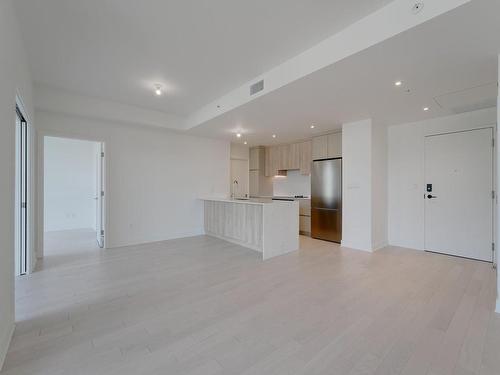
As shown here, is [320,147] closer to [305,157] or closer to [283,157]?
[305,157]

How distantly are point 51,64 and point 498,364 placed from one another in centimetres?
545

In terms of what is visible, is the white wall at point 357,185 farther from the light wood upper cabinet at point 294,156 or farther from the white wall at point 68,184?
the white wall at point 68,184

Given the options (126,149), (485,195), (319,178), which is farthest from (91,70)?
(485,195)

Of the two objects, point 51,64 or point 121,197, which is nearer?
point 51,64

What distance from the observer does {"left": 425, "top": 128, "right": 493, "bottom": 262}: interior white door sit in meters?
3.86

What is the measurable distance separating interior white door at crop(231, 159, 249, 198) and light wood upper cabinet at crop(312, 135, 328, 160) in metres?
2.65

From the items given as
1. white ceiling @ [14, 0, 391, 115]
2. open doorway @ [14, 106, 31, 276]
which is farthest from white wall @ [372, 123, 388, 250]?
open doorway @ [14, 106, 31, 276]

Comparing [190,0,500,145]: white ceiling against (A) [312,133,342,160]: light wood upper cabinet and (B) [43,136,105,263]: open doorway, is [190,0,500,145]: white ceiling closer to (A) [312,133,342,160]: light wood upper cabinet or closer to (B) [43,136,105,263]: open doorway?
(A) [312,133,342,160]: light wood upper cabinet

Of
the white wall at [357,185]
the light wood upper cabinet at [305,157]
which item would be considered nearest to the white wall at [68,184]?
the light wood upper cabinet at [305,157]

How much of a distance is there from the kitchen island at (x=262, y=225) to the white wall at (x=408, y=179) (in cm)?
214

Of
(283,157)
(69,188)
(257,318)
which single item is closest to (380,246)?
(283,157)

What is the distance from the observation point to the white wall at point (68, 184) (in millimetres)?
6684

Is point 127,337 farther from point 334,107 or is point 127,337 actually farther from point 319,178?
point 319,178

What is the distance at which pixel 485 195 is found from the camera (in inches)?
152
